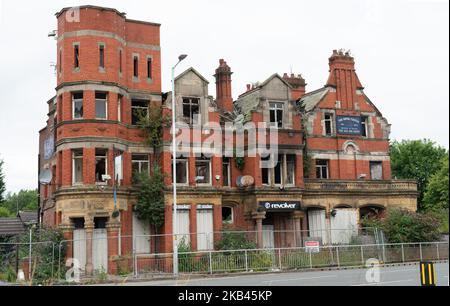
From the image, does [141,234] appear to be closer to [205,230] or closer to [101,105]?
[205,230]

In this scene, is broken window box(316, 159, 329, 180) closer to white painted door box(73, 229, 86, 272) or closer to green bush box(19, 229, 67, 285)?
white painted door box(73, 229, 86, 272)

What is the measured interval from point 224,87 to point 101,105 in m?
10.5

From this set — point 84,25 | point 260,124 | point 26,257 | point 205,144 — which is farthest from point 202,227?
point 84,25

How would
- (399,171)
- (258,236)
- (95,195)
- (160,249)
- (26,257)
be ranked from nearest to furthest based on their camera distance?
(26,257) → (95,195) → (160,249) → (258,236) → (399,171)

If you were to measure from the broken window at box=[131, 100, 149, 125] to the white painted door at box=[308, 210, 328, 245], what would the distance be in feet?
46.2

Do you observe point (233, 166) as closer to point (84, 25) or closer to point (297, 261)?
point (297, 261)

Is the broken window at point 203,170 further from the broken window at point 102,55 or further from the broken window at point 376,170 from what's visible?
the broken window at point 376,170

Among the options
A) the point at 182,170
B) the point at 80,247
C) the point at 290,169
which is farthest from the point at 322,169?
the point at 80,247

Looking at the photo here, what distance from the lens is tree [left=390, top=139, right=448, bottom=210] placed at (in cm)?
6694

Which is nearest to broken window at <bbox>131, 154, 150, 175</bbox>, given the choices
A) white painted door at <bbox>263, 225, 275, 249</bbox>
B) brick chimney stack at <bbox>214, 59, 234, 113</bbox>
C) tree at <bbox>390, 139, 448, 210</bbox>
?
brick chimney stack at <bbox>214, 59, 234, 113</bbox>

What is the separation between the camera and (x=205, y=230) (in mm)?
36656

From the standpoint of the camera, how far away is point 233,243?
3466cm

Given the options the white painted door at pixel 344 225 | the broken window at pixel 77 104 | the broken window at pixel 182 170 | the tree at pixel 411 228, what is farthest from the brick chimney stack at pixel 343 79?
the broken window at pixel 77 104

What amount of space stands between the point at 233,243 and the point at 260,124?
28.6 ft
